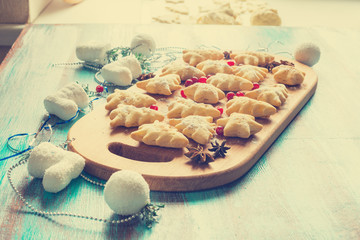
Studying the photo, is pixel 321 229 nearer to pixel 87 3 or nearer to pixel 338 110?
pixel 338 110

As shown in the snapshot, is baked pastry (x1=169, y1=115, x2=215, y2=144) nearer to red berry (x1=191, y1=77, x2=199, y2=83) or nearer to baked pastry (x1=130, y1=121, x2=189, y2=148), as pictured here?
baked pastry (x1=130, y1=121, x2=189, y2=148)

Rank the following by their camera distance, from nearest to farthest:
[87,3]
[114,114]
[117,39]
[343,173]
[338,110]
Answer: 1. [343,173]
2. [114,114]
3. [338,110]
4. [117,39]
5. [87,3]

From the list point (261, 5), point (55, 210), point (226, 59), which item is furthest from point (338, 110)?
point (261, 5)

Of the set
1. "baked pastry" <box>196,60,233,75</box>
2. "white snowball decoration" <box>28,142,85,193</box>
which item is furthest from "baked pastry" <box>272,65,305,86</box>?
"white snowball decoration" <box>28,142,85,193</box>

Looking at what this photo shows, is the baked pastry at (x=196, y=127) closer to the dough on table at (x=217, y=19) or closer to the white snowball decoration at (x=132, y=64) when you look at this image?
the white snowball decoration at (x=132, y=64)

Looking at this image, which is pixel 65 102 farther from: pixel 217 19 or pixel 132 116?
pixel 217 19

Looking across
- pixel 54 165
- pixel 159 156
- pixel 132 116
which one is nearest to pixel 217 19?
pixel 132 116
